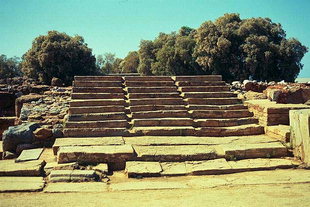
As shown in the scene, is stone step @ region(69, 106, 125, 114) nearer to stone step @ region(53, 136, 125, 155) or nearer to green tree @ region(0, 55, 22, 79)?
stone step @ region(53, 136, 125, 155)

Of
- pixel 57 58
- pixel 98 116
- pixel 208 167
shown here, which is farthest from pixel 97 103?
pixel 57 58

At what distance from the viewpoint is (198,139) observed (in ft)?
24.0

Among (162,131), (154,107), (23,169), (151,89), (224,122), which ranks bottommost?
(23,169)

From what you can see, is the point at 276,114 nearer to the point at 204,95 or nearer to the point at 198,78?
the point at 204,95

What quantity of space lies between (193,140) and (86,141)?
95.2 inches

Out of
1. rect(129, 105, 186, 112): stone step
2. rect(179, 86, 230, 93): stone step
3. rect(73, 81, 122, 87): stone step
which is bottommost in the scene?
rect(129, 105, 186, 112): stone step

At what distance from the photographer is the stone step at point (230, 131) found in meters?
7.80

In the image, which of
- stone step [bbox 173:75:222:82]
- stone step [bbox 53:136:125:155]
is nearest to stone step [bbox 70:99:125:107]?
stone step [bbox 53:136:125:155]

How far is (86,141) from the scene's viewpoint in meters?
6.86

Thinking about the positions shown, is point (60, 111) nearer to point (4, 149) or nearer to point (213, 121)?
point (4, 149)

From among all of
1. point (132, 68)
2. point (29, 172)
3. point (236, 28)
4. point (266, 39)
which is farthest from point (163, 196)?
point (132, 68)

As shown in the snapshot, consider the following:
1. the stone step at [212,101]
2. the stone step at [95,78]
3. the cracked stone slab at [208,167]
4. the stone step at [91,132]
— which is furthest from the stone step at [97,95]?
the cracked stone slab at [208,167]

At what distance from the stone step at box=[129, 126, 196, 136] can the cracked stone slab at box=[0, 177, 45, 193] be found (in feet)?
8.73

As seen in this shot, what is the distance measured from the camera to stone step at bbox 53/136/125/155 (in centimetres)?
662
